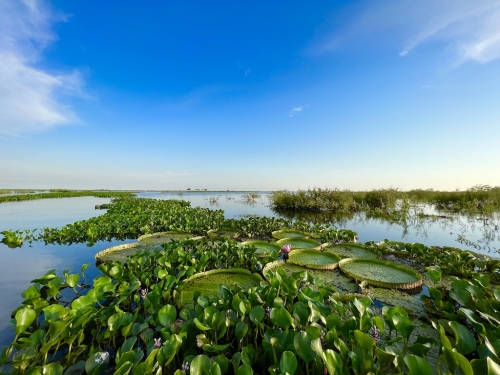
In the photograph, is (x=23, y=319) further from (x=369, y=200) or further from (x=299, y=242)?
(x=369, y=200)

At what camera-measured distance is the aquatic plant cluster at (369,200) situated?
1175 centimetres

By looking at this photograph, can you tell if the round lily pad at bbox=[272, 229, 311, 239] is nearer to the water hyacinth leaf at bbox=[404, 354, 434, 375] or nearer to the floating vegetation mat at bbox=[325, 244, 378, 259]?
the floating vegetation mat at bbox=[325, 244, 378, 259]

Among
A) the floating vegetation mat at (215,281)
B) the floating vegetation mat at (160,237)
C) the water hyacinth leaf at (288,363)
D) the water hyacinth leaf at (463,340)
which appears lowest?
the floating vegetation mat at (215,281)

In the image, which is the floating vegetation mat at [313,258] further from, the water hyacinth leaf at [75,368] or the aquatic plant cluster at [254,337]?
the water hyacinth leaf at [75,368]

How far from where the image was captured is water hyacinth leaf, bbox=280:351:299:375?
1.06 metres

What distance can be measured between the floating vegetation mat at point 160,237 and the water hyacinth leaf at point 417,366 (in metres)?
4.46

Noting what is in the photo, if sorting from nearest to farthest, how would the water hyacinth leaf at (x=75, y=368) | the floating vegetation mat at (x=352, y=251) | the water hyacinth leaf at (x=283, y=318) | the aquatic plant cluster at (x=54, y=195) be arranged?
the water hyacinth leaf at (x=75, y=368) < the water hyacinth leaf at (x=283, y=318) < the floating vegetation mat at (x=352, y=251) < the aquatic plant cluster at (x=54, y=195)

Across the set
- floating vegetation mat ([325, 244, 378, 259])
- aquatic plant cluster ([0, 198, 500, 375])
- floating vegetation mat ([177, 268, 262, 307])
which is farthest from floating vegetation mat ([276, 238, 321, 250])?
floating vegetation mat ([177, 268, 262, 307])

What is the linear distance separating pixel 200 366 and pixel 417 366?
0.96m

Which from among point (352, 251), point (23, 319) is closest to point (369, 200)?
point (352, 251)

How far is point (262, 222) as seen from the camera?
6.72 m

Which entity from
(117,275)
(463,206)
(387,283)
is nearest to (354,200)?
(463,206)

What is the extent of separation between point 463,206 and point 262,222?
12053 mm

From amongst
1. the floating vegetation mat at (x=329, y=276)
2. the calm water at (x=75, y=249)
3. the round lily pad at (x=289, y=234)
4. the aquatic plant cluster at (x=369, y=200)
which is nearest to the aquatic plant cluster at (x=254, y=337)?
the floating vegetation mat at (x=329, y=276)
